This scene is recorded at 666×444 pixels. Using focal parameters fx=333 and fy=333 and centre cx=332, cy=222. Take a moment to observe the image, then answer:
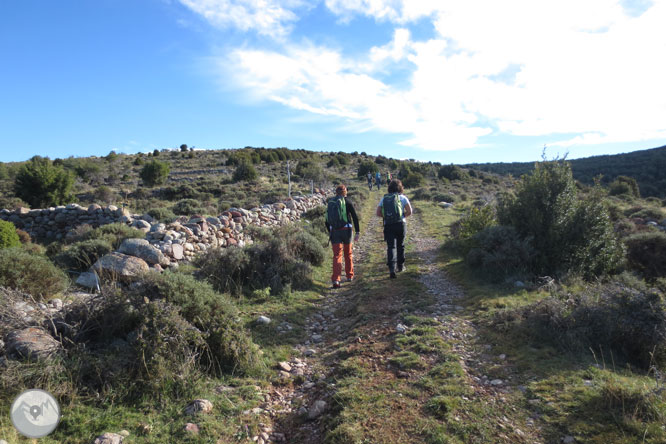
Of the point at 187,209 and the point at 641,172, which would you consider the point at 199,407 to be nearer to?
the point at 187,209

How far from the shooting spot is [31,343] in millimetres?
3086

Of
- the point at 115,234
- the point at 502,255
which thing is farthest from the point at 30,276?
the point at 502,255

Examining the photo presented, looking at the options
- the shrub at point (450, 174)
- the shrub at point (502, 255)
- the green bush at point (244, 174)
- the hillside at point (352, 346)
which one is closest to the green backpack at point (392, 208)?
the hillside at point (352, 346)

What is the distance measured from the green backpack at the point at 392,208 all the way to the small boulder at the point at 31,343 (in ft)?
18.4

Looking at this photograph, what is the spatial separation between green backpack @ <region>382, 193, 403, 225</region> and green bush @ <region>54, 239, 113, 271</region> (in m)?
6.20

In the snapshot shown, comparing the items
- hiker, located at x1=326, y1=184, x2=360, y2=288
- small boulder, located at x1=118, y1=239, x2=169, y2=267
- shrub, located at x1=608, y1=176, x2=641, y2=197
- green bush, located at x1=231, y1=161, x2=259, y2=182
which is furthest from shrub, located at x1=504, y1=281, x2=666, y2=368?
shrub, located at x1=608, y1=176, x2=641, y2=197

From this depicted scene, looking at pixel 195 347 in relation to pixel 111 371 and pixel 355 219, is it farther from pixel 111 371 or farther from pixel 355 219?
pixel 355 219

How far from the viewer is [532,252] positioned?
686 centimetres

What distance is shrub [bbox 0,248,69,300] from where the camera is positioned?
4973 millimetres

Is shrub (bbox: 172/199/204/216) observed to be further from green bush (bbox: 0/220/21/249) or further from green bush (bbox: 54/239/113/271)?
green bush (bbox: 54/239/113/271)

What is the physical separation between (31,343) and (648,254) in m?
11.4

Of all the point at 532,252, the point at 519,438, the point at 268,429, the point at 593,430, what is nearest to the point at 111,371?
the point at 268,429

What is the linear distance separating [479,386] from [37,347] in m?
4.25

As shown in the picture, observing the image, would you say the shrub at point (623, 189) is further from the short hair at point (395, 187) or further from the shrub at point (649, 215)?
the short hair at point (395, 187)
